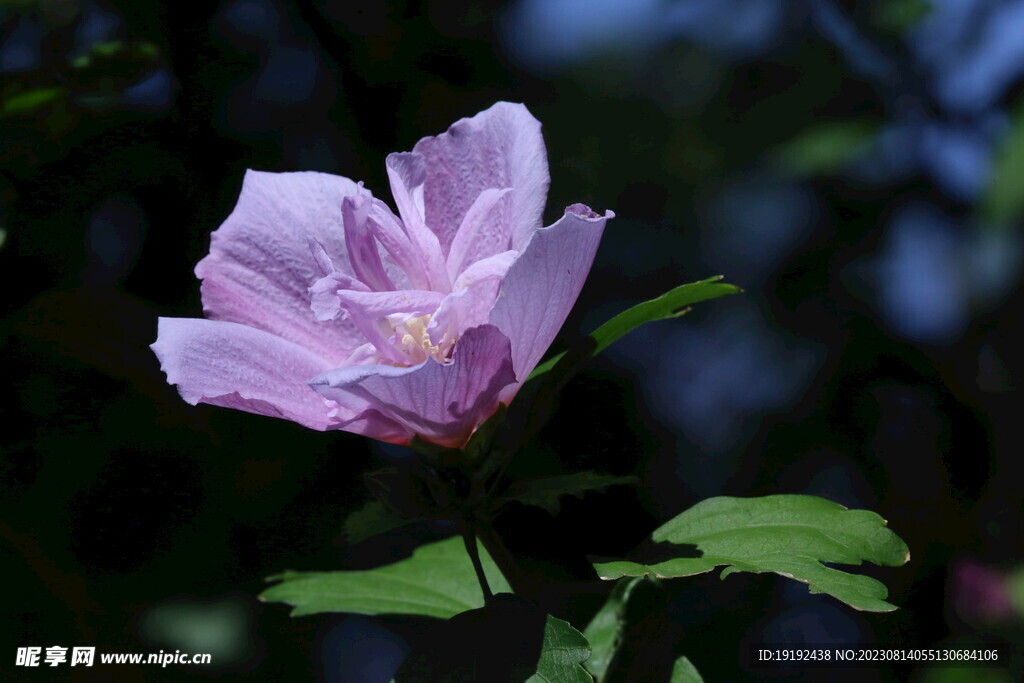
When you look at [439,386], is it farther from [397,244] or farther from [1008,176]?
[1008,176]

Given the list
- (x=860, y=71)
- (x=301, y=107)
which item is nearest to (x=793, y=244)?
(x=860, y=71)

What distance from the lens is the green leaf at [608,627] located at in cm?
62

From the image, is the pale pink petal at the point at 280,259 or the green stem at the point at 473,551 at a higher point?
the pale pink petal at the point at 280,259

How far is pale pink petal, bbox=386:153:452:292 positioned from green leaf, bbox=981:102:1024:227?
984 millimetres

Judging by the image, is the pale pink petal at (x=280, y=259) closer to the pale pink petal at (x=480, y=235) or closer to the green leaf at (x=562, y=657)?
the pale pink petal at (x=480, y=235)

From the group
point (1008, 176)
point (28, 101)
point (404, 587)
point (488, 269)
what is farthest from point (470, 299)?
point (1008, 176)

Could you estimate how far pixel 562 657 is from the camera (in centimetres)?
42

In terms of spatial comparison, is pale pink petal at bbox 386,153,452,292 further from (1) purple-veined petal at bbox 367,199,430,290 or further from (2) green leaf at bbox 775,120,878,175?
(2) green leaf at bbox 775,120,878,175

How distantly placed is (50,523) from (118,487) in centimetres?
8

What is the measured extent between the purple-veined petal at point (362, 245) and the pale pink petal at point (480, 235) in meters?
0.04

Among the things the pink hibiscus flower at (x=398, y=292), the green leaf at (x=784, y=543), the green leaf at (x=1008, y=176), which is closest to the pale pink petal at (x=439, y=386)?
the pink hibiscus flower at (x=398, y=292)

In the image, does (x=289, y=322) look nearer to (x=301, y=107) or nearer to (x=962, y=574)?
(x=301, y=107)

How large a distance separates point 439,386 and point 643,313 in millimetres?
141

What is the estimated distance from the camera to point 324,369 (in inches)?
19.9
